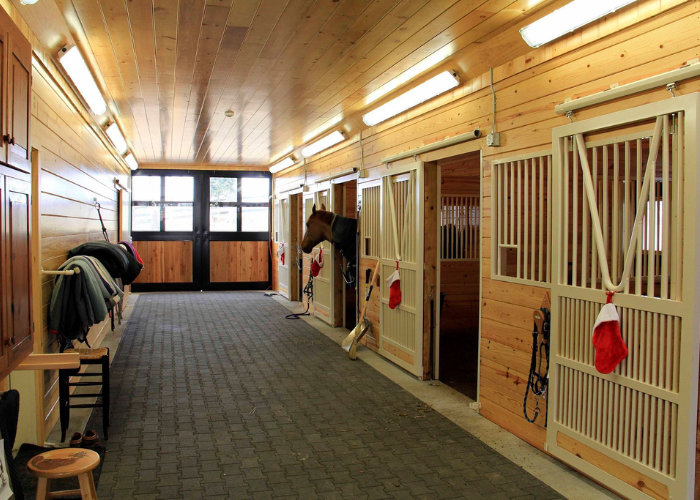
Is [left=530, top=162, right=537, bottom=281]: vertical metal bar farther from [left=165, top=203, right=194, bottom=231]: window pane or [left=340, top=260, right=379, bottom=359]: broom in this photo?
[left=165, top=203, right=194, bottom=231]: window pane

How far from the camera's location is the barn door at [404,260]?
15.5 ft

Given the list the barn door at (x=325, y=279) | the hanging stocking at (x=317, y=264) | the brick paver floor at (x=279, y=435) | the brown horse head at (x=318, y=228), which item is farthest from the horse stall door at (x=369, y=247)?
the hanging stocking at (x=317, y=264)

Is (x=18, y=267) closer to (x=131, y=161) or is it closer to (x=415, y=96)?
(x=415, y=96)

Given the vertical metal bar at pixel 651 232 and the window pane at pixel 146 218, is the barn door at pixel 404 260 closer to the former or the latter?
the vertical metal bar at pixel 651 232

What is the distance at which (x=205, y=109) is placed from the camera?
18.5 ft

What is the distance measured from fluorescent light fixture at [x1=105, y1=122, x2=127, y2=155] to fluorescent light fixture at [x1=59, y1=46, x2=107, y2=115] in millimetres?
1174

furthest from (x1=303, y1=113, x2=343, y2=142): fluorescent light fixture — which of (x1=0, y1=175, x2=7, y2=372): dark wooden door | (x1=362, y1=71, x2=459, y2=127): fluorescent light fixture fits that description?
(x1=0, y1=175, x2=7, y2=372): dark wooden door

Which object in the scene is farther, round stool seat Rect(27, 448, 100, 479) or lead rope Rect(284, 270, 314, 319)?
lead rope Rect(284, 270, 314, 319)

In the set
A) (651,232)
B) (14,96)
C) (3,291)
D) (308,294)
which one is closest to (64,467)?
(3,291)

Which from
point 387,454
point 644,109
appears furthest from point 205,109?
point 644,109

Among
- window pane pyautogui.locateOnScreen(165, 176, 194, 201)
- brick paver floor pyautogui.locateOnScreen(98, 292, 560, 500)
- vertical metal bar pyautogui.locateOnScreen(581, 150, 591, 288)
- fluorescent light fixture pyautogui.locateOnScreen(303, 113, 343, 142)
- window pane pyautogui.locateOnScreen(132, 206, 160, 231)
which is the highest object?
fluorescent light fixture pyautogui.locateOnScreen(303, 113, 343, 142)

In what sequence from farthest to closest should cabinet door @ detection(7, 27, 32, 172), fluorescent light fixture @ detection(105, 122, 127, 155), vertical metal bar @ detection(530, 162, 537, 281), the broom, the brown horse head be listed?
the brown horse head, fluorescent light fixture @ detection(105, 122, 127, 155), the broom, vertical metal bar @ detection(530, 162, 537, 281), cabinet door @ detection(7, 27, 32, 172)

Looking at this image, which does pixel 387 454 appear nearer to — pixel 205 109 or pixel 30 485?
pixel 30 485

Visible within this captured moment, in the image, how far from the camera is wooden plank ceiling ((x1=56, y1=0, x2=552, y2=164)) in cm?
298
